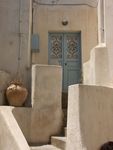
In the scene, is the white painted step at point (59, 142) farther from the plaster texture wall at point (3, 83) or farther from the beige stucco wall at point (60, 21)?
the beige stucco wall at point (60, 21)

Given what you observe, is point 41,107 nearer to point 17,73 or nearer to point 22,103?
point 22,103

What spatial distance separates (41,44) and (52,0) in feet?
4.51

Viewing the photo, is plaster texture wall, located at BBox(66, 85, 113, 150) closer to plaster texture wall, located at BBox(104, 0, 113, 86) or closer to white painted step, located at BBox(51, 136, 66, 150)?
white painted step, located at BBox(51, 136, 66, 150)

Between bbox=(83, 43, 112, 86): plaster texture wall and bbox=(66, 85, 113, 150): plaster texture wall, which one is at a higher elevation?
bbox=(83, 43, 112, 86): plaster texture wall

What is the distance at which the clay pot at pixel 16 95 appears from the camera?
8.16 m

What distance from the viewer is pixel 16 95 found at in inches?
321

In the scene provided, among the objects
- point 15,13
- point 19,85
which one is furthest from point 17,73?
point 15,13

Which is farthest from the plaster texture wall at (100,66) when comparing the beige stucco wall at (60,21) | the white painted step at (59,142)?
the beige stucco wall at (60,21)

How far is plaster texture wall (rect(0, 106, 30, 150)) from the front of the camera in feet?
18.8

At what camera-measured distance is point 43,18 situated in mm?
10172

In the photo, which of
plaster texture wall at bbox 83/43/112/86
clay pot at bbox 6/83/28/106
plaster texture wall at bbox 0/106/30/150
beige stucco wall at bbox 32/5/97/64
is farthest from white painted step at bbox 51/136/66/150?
beige stucco wall at bbox 32/5/97/64

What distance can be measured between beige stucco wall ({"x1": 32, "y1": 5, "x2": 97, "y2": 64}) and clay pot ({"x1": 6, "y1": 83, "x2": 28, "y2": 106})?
1.91 metres

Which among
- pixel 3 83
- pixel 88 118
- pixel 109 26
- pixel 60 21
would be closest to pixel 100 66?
pixel 109 26

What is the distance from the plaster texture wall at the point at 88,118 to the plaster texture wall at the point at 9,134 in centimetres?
92
